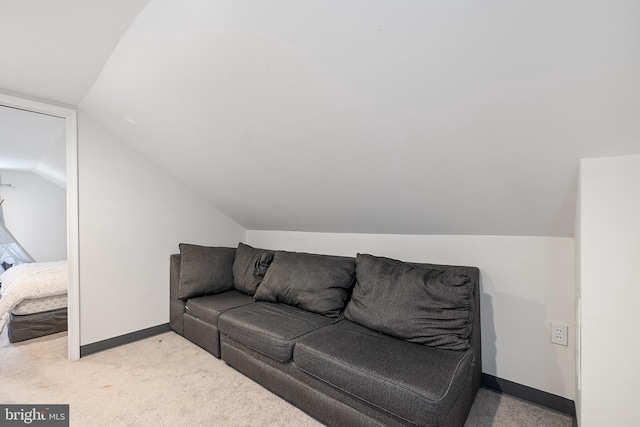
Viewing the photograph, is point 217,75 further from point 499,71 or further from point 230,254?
point 230,254

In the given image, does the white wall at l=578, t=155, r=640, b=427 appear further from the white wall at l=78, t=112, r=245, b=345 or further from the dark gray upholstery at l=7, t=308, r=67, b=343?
the dark gray upholstery at l=7, t=308, r=67, b=343

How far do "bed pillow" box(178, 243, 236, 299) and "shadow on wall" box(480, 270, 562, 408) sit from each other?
88.4 inches

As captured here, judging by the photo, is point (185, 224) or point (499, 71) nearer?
point (499, 71)

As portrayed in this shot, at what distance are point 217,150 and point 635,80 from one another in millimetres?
2254

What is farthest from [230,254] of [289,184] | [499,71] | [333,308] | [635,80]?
[635,80]

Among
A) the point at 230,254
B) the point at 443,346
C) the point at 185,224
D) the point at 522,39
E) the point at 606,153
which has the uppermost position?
the point at 522,39

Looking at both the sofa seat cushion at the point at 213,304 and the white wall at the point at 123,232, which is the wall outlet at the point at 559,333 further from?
the white wall at the point at 123,232

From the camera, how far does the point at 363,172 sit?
1.92 meters

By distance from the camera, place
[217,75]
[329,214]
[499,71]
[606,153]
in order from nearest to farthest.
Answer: [499,71] → [606,153] → [217,75] → [329,214]

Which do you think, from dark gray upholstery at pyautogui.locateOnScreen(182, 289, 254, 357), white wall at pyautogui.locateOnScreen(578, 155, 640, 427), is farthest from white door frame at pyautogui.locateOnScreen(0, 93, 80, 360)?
white wall at pyautogui.locateOnScreen(578, 155, 640, 427)

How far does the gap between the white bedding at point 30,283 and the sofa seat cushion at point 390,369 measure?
92.5 inches

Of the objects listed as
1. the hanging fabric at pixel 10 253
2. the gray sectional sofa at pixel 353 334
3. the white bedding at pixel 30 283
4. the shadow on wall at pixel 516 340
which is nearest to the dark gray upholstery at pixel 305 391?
the gray sectional sofa at pixel 353 334

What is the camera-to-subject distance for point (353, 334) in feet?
5.99

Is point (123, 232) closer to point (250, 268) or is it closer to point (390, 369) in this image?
point (250, 268)
